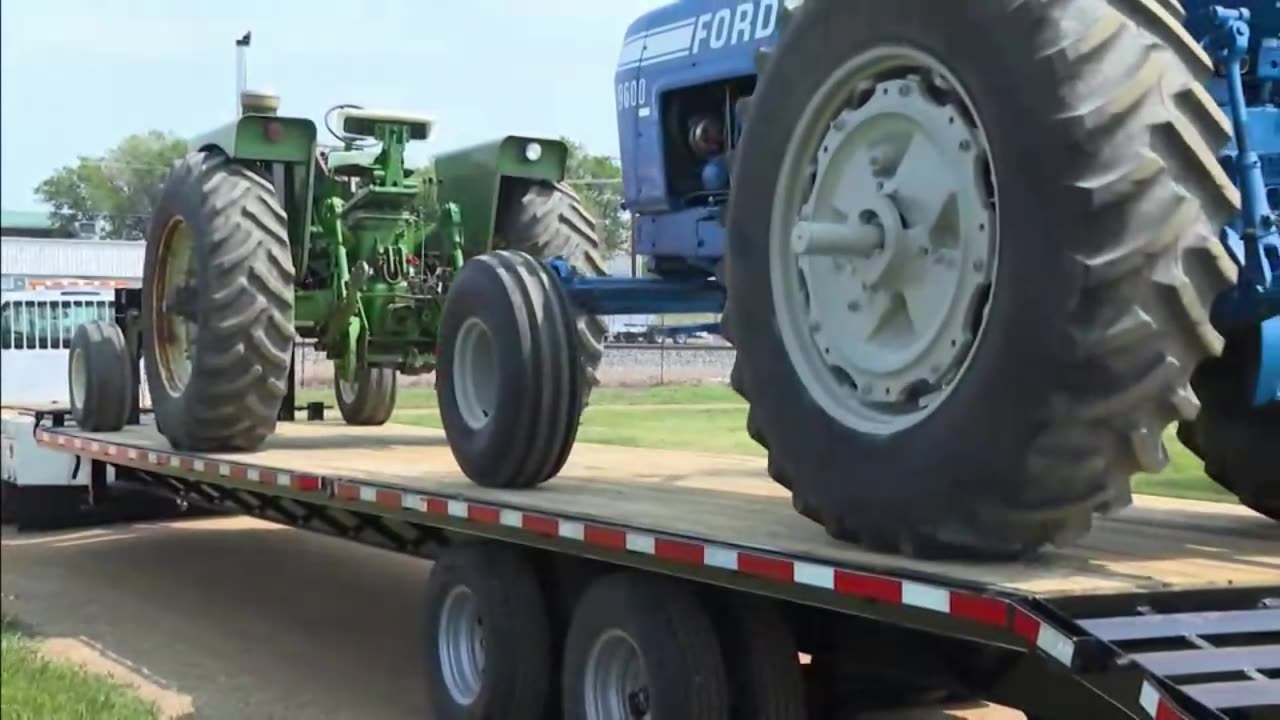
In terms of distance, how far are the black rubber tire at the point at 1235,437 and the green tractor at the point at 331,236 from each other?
15.6 ft

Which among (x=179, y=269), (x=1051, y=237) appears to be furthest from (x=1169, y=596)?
(x=179, y=269)

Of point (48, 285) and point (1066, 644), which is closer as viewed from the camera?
point (1066, 644)

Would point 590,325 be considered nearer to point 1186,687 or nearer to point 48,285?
point 1186,687

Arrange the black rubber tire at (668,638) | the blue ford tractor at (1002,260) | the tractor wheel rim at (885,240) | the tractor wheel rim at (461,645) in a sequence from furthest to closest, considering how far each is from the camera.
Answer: the tractor wheel rim at (461,645) → the black rubber tire at (668,638) → the tractor wheel rim at (885,240) → the blue ford tractor at (1002,260)

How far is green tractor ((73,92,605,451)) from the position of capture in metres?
8.02

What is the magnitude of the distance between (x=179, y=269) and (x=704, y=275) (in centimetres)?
379

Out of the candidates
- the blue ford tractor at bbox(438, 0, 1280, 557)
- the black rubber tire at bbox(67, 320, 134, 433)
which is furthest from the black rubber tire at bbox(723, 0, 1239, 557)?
the black rubber tire at bbox(67, 320, 134, 433)

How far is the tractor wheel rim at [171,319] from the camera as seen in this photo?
28.8ft

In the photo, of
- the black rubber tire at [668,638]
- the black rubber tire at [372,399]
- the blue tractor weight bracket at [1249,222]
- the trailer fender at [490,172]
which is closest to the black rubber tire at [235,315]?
the trailer fender at [490,172]

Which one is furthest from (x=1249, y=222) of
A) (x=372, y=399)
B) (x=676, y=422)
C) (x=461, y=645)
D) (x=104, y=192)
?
(x=676, y=422)

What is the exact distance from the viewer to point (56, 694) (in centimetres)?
630

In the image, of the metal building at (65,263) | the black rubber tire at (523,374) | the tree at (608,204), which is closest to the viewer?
the black rubber tire at (523,374)

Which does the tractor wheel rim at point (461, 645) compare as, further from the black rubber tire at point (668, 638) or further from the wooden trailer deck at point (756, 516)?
the black rubber tire at point (668, 638)

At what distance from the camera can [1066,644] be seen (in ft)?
10.2
